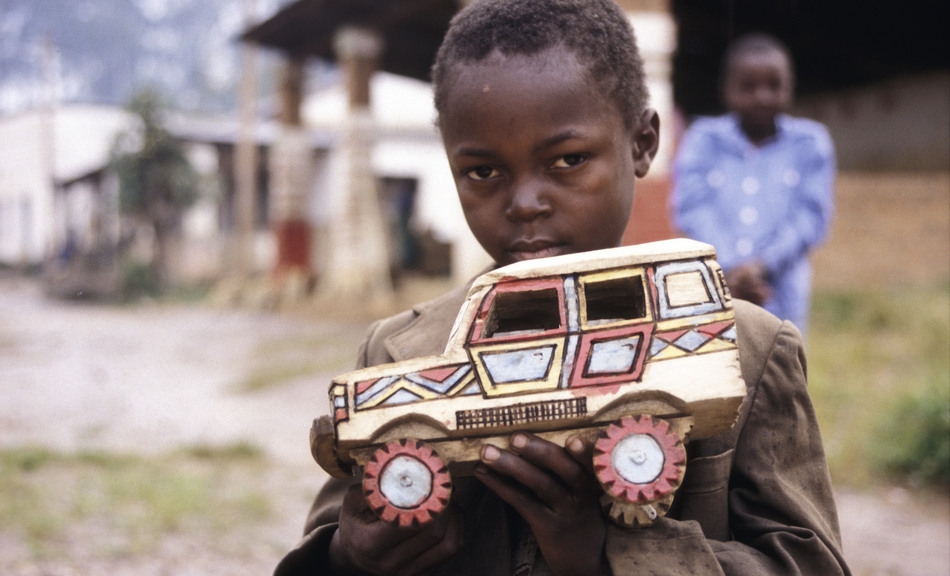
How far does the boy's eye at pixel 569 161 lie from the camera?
1365 millimetres

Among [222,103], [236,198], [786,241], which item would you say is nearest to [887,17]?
[786,241]

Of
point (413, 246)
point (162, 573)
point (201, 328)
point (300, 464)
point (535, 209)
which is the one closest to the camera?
point (535, 209)

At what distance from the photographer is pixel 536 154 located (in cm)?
134

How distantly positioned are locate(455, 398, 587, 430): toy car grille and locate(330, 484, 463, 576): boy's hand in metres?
0.17

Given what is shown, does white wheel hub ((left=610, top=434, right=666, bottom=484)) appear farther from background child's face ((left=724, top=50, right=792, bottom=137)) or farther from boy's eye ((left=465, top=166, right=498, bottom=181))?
background child's face ((left=724, top=50, right=792, bottom=137))

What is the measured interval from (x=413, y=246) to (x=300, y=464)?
11067 millimetres

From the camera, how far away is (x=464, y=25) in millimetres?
1501

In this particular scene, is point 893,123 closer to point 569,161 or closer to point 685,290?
point 569,161

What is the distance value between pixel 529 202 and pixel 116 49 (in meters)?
26.1

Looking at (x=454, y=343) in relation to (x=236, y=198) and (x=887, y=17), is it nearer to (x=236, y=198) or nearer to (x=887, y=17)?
(x=887, y=17)

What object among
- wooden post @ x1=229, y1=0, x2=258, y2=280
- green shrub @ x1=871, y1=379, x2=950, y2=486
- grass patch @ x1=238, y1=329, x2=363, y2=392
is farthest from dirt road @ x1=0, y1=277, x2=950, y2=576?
wooden post @ x1=229, y1=0, x2=258, y2=280

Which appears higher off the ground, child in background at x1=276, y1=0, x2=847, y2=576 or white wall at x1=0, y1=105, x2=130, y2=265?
white wall at x1=0, y1=105, x2=130, y2=265

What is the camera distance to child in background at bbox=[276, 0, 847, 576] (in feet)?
4.07

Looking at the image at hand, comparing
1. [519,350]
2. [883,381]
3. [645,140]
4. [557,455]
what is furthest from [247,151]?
[557,455]
